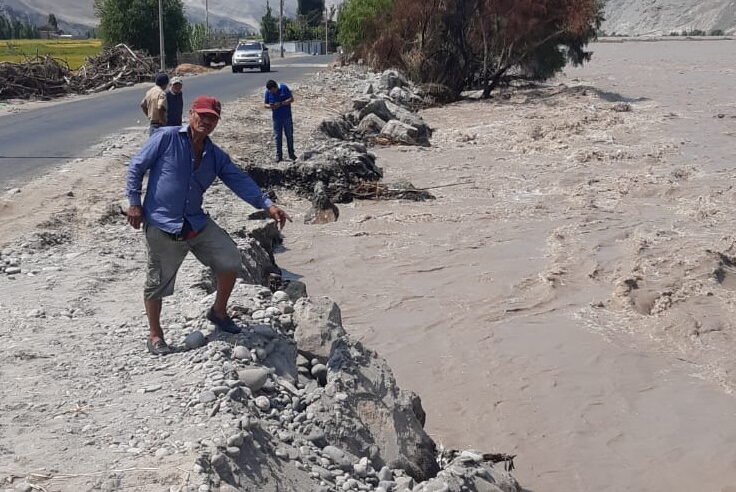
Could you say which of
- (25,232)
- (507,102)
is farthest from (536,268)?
(507,102)

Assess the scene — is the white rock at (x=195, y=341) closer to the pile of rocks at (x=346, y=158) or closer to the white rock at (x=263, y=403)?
the white rock at (x=263, y=403)

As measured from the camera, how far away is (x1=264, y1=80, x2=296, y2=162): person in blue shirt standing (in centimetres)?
1417

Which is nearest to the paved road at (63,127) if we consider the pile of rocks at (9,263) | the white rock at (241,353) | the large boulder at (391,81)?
the pile of rocks at (9,263)

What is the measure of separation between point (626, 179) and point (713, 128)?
23.4ft

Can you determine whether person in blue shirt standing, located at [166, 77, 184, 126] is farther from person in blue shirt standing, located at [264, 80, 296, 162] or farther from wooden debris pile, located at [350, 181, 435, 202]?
wooden debris pile, located at [350, 181, 435, 202]

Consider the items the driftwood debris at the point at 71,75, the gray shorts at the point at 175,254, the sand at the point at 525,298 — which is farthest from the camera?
the driftwood debris at the point at 71,75

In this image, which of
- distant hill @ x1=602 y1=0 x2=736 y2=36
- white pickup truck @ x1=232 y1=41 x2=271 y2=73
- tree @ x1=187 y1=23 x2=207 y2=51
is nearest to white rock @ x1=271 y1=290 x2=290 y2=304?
white pickup truck @ x1=232 y1=41 x2=271 y2=73

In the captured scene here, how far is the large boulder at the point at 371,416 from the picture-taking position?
467 cm

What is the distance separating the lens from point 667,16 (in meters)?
124

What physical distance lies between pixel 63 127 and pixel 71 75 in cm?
1394

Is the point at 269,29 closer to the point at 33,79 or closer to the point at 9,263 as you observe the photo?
the point at 33,79

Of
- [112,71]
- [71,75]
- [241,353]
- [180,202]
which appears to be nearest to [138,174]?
[180,202]

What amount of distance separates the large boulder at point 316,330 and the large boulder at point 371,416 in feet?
0.43

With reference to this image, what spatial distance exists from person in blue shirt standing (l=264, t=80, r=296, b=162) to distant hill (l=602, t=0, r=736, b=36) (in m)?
101
